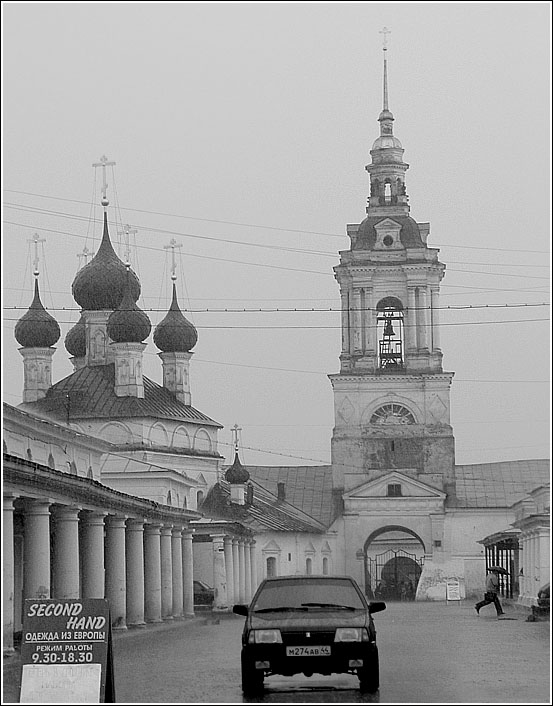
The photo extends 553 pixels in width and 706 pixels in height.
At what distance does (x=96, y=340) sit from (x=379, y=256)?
380 inches

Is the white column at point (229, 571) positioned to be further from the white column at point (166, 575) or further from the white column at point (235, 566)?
the white column at point (166, 575)

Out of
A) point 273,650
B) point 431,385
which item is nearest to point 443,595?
point 431,385

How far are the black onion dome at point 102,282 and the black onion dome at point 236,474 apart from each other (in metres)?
5.78

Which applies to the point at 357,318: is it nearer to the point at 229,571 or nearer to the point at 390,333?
the point at 390,333

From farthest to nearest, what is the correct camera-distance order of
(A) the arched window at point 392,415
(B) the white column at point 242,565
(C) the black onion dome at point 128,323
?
(A) the arched window at point 392,415, (C) the black onion dome at point 128,323, (B) the white column at point 242,565

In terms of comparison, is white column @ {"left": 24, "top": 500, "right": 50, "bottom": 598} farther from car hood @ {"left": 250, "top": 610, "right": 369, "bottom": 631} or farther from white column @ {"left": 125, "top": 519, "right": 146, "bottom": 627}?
car hood @ {"left": 250, "top": 610, "right": 369, "bottom": 631}

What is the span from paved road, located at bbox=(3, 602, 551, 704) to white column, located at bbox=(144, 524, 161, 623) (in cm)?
396

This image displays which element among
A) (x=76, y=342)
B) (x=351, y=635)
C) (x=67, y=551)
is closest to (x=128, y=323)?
(x=76, y=342)

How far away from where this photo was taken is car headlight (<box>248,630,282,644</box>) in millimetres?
14687

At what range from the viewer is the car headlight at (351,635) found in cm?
1466

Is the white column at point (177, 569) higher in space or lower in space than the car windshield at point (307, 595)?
lower

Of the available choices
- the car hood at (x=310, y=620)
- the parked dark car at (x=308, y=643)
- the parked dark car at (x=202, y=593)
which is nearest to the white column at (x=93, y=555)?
the parked dark car at (x=202, y=593)

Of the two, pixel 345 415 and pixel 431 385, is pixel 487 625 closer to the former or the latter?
pixel 431 385

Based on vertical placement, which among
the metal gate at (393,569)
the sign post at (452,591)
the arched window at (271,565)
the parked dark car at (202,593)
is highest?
the arched window at (271,565)
